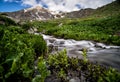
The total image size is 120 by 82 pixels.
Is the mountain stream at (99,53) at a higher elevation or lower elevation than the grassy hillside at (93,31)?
lower

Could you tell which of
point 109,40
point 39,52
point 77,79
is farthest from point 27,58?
point 109,40

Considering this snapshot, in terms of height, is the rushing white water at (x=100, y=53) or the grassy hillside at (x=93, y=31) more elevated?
the grassy hillside at (x=93, y=31)

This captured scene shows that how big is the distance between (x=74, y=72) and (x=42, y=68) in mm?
3770

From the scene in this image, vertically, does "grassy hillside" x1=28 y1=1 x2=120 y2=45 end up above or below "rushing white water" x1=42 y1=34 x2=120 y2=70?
above

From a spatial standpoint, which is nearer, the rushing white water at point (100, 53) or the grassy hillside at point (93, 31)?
the rushing white water at point (100, 53)

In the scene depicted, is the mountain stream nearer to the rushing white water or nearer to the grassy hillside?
the rushing white water

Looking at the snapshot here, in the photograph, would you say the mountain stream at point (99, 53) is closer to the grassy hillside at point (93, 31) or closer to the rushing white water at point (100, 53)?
the rushing white water at point (100, 53)

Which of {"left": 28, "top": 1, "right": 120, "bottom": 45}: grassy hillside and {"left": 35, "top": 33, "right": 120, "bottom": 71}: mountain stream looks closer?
{"left": 35, "top": 33, "right": 120, "bottom": 71}: mountain stream

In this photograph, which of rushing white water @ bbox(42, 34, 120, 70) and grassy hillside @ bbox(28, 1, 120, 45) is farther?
grassy hillside @ bbox(28, 1, 120, 45)

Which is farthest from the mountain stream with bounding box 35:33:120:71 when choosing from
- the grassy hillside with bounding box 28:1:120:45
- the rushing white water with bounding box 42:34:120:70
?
the grassy hillside with bounding box 28:1:120:45

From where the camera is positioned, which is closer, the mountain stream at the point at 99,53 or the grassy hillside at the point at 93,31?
the mountain stream at the point at 99,53

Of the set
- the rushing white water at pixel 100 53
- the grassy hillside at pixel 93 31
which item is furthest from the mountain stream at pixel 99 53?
the grassy hillside at pixel 93 31

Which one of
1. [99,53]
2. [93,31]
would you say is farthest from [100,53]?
[93,31]

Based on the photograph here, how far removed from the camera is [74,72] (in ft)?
29.1
